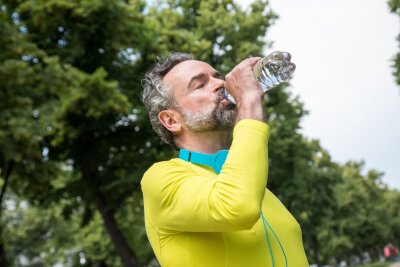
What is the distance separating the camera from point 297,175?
76.8 feet

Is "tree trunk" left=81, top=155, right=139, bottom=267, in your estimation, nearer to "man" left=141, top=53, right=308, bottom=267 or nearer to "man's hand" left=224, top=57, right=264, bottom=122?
"man" left=141, top=53, right=308, bottom=267

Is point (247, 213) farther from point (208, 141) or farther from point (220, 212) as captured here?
point (208, 141)

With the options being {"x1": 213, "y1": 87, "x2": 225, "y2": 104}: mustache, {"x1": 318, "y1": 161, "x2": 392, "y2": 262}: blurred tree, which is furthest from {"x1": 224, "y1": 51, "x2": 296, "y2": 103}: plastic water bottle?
{"x1": 318, "y1": 161, "x2": 392, "y2": 262}: blurred tree

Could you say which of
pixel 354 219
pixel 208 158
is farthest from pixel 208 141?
pixel 354 219

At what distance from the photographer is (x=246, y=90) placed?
6.04 feet

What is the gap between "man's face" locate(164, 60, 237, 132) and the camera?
2072 mm

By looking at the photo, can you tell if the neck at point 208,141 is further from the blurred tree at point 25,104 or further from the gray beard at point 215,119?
the blurred tree at point 25,104

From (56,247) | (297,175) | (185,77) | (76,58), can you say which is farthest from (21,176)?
(56,247)

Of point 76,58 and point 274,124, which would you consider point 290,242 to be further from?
point 274,124

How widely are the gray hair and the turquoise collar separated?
0.22 m

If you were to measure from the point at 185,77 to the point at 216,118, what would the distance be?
234 millimetres

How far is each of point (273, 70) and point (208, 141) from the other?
367 mm

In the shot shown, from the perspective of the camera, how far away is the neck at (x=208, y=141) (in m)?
2.15

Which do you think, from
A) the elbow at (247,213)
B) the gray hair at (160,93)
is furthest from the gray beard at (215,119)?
the elbow at (247,213)
